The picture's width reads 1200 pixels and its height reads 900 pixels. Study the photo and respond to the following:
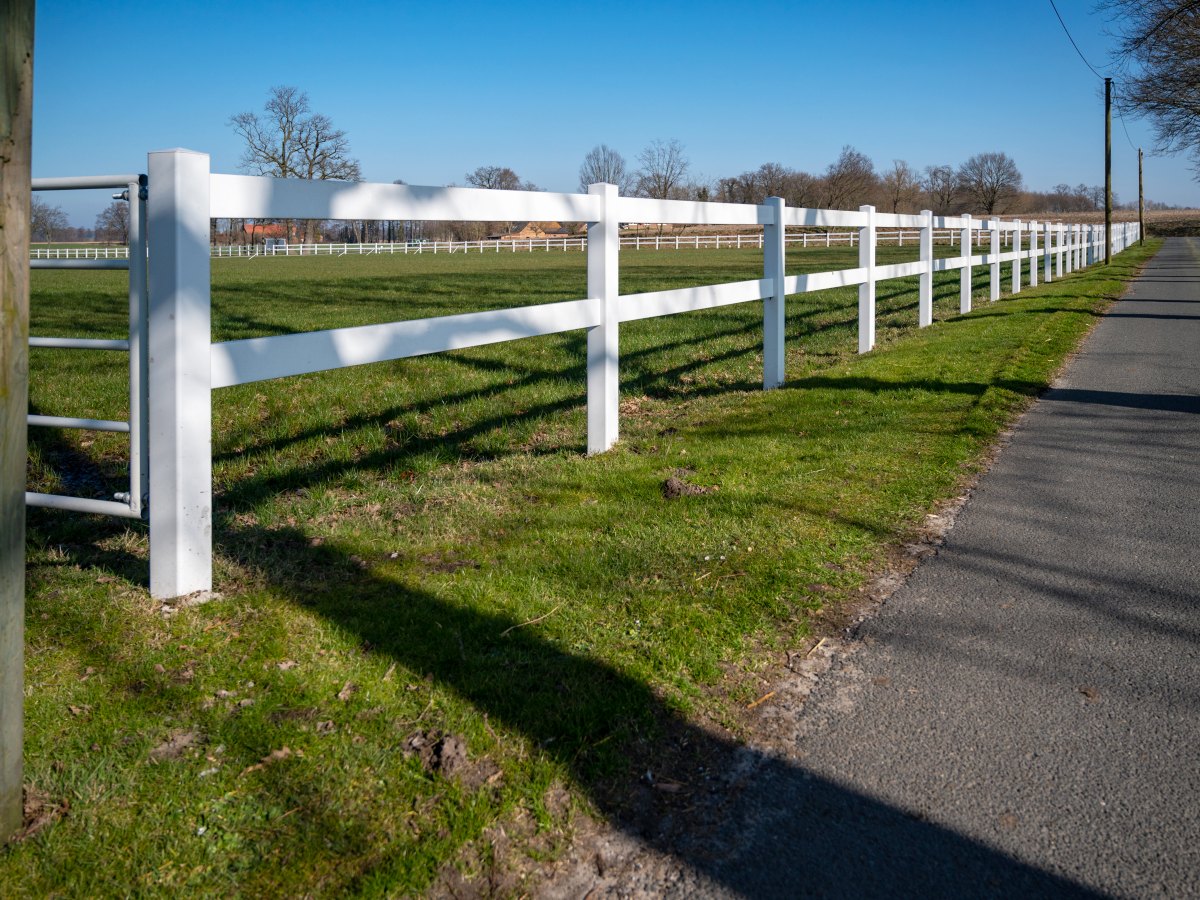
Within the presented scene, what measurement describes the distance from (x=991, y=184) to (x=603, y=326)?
127 meters

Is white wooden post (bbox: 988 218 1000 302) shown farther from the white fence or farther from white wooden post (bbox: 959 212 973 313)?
the white fence

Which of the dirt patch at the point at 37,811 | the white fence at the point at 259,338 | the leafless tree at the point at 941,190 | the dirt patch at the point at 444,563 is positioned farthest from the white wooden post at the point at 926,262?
the leafless tree at the point at 941,190

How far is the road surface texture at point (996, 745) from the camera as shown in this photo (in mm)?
2309

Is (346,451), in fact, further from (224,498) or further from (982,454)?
(982,454)

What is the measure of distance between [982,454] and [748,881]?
469 cm

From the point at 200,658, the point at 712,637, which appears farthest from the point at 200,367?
the point at 712,637

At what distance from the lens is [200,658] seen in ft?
10.8

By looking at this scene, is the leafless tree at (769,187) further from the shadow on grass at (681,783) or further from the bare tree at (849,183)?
the shadow on grass at (681,783)

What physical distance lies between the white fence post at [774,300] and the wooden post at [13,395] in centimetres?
687

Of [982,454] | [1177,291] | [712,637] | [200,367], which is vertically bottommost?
[712,637]

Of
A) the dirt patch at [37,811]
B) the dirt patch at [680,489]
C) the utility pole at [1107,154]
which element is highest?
the utility pole at [1107,154]

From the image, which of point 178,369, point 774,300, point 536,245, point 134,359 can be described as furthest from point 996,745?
point 536,245

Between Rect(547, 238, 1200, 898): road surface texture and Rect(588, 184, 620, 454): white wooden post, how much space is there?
229 centimetres

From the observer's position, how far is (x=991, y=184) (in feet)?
399
